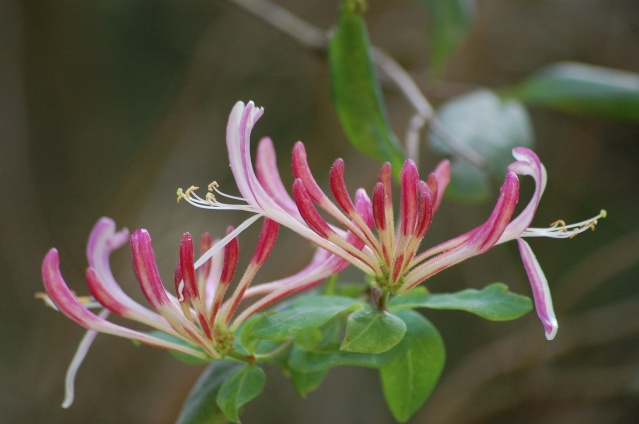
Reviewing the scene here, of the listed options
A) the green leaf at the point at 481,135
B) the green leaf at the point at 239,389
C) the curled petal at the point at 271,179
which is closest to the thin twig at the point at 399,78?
the green leaf at the point at 481,135

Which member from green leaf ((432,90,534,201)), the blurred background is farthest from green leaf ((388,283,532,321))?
the blurred background

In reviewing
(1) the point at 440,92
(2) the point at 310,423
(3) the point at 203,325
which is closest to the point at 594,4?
(1) the point at 440,92

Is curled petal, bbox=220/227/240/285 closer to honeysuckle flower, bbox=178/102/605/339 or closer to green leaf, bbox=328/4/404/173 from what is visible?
honeysuckle flower, bbox=178/102/605/339

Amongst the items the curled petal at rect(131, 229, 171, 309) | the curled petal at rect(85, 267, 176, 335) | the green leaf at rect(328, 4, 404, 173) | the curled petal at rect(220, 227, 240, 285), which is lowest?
the curled petal at rect(85, 267, 176, 335)

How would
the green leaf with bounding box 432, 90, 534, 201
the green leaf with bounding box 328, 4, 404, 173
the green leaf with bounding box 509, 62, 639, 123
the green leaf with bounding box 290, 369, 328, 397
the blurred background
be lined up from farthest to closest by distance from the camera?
the blurred background → the green leaf with bounding box 509, 62, 639, 123 → the green leaf with bounding box 432, 90, 534, 201 → the green leaf with bounding box 328, 4, 404, 173 → the green leaf with bounding box 290, 369, 328, 397

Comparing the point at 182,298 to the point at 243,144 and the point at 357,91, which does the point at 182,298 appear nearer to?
the point at 243,144

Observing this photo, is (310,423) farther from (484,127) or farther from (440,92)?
(484,127)

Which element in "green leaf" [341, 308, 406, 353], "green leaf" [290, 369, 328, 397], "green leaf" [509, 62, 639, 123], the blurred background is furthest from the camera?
the blurred background

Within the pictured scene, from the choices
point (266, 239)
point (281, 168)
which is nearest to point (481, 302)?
point (266, 239)
